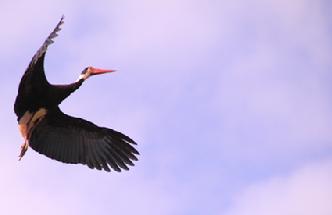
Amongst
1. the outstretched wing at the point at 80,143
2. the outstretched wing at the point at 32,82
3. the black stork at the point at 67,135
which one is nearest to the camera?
the outstretched wing at the point at 32,82

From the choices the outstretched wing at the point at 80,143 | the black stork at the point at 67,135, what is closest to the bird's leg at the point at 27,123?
the black stork at the point at 67,135

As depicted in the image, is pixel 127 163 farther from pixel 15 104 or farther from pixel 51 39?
pixel 51 39

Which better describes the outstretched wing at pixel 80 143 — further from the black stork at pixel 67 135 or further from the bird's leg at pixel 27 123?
the bird's leg at pixel 27 123

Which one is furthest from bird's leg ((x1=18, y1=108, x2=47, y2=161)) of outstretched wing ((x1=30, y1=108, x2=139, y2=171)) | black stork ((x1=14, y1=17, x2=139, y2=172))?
outstretched wing ((x1=30, y1=108, x2=139, y2=171))

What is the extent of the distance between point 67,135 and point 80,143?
344mm

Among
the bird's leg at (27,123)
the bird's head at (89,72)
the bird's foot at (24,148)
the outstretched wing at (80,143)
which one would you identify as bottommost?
the bird's foot at (24,148)

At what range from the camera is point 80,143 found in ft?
56.4

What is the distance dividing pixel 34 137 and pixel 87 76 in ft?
5.81

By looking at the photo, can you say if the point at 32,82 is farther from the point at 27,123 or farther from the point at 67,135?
the point at 67,135

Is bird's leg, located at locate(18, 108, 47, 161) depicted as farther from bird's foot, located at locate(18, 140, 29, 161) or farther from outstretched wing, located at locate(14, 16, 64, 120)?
outstretched wing, located at locate(14, 16, 64, 120)

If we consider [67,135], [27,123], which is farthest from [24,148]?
[67,135]

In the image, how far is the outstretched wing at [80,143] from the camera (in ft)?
55.1

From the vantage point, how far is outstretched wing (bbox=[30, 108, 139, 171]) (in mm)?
16781

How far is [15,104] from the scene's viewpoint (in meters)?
15.4
